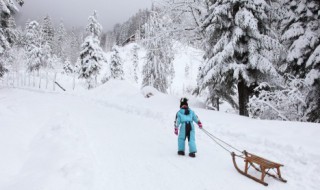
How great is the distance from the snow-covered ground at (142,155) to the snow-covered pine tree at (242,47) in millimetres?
1925

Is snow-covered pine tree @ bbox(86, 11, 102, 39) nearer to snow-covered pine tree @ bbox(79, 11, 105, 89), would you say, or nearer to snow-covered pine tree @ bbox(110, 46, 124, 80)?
snow-covered pine tree @ bbox(79, 11, 105, 89)

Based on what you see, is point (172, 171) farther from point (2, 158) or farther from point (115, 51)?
point (115, 51)

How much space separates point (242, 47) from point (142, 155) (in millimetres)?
7591

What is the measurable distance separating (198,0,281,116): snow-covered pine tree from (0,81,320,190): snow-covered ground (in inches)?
75.8

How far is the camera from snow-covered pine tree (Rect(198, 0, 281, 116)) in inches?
481

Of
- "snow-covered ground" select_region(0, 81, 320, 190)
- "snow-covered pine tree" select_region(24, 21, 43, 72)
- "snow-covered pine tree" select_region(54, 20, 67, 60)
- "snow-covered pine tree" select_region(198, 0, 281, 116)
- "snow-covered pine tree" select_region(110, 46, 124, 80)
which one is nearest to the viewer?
"snow-covered ground" select_region(0, 81, 320, 190)

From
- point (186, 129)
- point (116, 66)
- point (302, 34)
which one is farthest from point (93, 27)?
point (186, 129)

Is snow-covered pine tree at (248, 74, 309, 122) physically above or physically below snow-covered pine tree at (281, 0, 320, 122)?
below

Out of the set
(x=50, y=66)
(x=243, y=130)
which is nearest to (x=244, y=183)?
(x=243, y=130)

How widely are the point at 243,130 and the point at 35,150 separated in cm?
690

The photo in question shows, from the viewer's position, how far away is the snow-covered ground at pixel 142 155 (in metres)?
5.73

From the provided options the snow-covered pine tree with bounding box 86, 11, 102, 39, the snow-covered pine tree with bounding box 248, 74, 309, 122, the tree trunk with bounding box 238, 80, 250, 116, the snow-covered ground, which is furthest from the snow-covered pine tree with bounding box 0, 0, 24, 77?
the snow-covered pine tree with bounding box 248, 74, 309, 122

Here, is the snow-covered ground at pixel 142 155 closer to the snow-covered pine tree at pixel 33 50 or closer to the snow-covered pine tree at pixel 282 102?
the snow-covered pine tree at pixel 282 102

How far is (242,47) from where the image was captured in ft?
41.7
